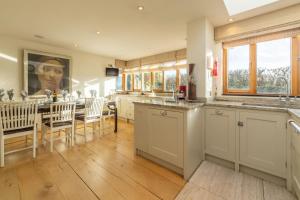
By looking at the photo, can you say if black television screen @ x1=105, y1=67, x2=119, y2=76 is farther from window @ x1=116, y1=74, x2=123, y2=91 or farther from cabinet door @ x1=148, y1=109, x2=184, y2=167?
cabinet door @ x1=148, y1=109, x2=184, y2=167

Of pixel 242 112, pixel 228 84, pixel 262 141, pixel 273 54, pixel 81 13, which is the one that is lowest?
pixel 262 141

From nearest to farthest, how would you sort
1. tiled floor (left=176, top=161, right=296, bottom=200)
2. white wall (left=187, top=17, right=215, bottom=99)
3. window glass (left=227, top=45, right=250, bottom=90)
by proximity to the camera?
tiled floor (left=176, top=161, right=296, bottom=200) → white wall (left=187, top=17, right=215, bottom=99) → window glass (left=227, top=45, right=250, bottom=90)

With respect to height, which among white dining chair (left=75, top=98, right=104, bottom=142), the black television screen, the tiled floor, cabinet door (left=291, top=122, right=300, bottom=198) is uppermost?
the black television screen

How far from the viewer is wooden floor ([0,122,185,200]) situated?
1.58 meters

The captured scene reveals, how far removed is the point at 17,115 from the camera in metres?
2.28

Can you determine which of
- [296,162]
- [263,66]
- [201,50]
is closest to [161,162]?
[296,162]

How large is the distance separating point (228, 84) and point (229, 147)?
4.11 feet

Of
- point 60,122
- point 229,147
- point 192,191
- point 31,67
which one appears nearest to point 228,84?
point 229,147

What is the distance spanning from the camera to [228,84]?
2.81 m

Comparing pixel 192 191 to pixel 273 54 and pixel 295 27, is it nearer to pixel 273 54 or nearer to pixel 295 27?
pixel 273 54

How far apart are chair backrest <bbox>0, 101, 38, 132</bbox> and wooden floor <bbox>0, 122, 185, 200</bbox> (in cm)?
53

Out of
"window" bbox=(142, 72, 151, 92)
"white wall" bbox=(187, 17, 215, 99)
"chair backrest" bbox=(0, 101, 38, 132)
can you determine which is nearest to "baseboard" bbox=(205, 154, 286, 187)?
"white wall" bbox=(187, 17, 215, 99)

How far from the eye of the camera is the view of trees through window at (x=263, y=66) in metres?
2.25

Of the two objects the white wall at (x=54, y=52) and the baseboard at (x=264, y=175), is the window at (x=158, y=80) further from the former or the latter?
the baseboard at (x=264, y=175)
